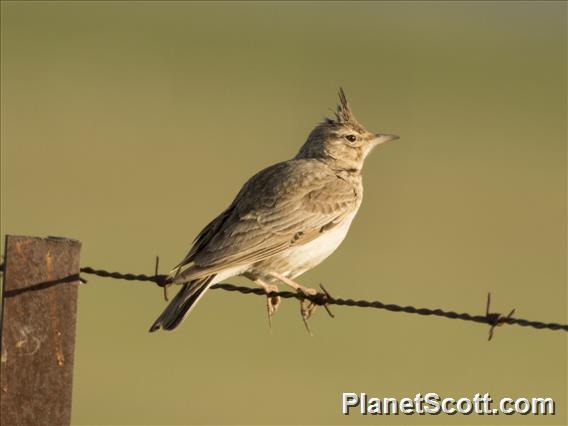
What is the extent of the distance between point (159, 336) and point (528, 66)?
3139cm

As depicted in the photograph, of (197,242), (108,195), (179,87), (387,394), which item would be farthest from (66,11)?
(197,242)

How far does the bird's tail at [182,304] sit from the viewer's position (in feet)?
22.1

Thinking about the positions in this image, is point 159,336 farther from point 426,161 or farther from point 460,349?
point 426,161

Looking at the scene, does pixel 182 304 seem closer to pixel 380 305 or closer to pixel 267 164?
pixel 380 305

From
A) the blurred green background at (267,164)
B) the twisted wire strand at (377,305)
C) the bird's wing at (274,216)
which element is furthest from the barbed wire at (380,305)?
the blurred green background at (267,164)

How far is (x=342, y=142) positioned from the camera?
9.52m

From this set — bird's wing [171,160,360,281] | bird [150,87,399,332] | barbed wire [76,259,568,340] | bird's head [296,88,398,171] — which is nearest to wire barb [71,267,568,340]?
barbed wire [76,259,568,340]

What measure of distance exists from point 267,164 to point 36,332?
22.3m

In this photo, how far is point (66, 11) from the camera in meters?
48.8

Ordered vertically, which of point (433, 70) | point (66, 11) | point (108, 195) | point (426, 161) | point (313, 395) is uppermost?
point (66, 11)

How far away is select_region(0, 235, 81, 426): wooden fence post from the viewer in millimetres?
5410

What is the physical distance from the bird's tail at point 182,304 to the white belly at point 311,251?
0.85m

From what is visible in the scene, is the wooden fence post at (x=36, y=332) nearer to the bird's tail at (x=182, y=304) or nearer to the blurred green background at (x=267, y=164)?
the bird's tail at (x=182, y=304)

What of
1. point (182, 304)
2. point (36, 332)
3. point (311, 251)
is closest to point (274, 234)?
point (311, 251)
